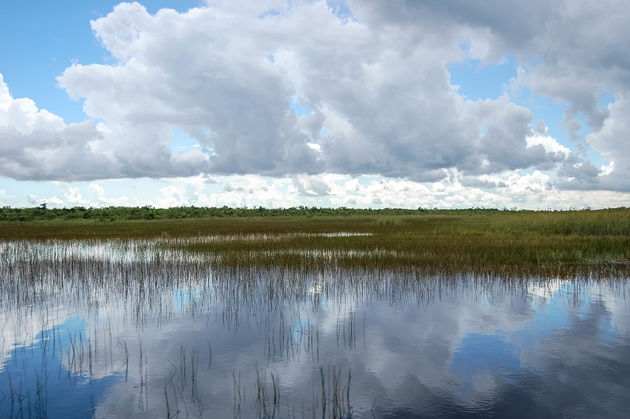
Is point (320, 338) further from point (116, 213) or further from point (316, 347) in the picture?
point (116, 213)

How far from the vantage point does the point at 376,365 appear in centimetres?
729

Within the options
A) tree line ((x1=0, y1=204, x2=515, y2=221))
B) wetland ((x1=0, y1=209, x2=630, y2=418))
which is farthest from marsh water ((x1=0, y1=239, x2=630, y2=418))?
tree line ((x1=0, y1=204, x2=515, y2=221))

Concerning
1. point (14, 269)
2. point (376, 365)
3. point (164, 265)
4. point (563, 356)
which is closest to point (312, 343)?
point (376, 365)

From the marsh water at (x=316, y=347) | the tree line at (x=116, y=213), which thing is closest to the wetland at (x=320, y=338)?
the marsh water at (x=316, y=347)

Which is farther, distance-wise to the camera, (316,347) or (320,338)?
(320,338)

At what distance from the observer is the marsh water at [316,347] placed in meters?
5.98

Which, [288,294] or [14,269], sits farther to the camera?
[14,269]

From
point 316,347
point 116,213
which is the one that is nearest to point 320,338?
point 316,347

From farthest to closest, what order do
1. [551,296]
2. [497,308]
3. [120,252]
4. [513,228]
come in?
[513,228] < [120,252] < [551,296] < [497,308]

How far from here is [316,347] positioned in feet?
26.4

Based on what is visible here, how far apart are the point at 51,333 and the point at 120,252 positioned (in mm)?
13940

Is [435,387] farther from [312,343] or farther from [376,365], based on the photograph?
[312,343]

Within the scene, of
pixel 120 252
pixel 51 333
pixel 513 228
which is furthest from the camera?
pixel 513 228

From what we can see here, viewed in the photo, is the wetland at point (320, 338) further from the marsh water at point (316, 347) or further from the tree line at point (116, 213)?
the tree line at point (116, 213)
